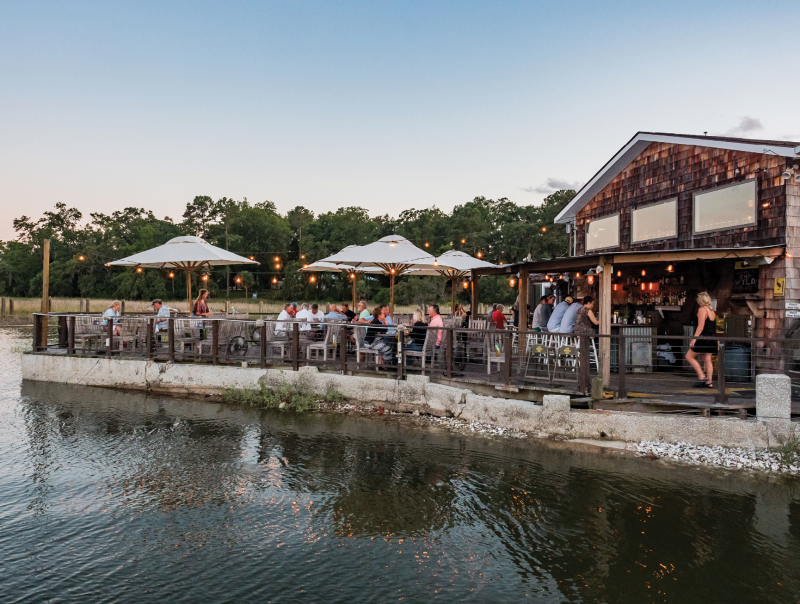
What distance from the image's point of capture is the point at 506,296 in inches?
1756

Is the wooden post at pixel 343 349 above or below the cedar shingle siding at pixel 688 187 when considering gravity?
below

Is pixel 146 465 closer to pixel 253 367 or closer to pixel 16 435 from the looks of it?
pixel 16 435

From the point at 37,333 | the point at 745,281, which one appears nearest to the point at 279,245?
the point at 37,333

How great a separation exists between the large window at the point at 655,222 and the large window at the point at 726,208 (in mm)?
753

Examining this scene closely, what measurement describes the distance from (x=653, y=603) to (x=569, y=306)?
702 cm

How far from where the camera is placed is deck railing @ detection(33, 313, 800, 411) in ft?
27.0

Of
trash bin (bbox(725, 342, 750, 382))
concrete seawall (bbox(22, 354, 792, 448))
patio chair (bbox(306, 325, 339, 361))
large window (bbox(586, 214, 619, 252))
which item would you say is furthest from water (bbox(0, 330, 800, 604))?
large window (bbox(586, 214, 619, 252))

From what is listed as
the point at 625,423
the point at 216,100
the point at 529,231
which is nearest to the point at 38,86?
the point at 216,100

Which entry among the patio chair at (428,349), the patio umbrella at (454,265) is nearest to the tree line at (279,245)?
the patio umbrella at (454,265)

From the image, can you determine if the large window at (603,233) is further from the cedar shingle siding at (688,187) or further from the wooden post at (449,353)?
the wooden post at (449,353)

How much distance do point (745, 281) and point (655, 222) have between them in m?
3.15

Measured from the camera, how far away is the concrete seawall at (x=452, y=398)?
23.2ft

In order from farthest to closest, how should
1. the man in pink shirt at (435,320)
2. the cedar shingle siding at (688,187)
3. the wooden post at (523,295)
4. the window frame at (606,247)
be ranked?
the window frame at (606,247) < the wooden post at (523,295) < the man in pink shirt at (435,320) < the cedar shingle siding at (688,187)

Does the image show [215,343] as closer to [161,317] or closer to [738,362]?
[161,317]
